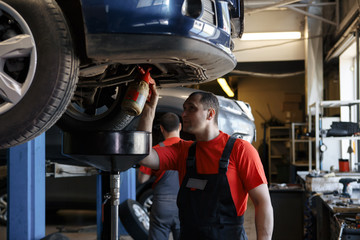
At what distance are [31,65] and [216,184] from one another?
1223 mm

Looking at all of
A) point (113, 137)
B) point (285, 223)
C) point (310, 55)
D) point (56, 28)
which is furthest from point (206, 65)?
point (310, 55)

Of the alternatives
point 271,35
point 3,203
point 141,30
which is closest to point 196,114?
point 141,30

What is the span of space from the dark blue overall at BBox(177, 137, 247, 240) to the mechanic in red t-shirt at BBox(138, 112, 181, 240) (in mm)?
1453

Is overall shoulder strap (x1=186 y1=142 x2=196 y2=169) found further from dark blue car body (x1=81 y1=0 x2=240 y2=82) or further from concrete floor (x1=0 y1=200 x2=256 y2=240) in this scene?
concrete floor (x1=0 y1=200 x2=256 y2=240)

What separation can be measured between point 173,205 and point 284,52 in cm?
775

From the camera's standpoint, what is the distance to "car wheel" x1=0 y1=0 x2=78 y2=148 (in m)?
1.75

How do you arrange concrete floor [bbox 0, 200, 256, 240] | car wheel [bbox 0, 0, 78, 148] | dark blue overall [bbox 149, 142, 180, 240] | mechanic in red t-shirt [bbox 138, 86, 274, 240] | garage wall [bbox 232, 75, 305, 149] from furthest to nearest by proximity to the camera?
garage wall [bbox 232, 75, 305, 149] → concrete floor [bbox 0, 200, 256, 240] → dark blue overall [bbox 149, 142, 180, 240] → mechanic in red t-shirt [bbox 138, 86, 274, 240] → car wheel [bbox 0, 0, 78, 148]

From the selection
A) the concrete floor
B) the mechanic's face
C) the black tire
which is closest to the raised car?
the mechanic's face

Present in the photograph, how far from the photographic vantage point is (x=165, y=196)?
4.06 m

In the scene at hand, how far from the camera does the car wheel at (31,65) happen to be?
1.75m

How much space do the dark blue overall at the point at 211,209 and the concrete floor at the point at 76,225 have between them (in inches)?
126

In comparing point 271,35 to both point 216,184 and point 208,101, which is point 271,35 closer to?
point 208,101

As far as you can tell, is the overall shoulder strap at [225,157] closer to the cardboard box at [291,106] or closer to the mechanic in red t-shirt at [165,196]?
the mechanic in red t-shirt at [165,196]

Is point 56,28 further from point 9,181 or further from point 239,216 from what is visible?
point 9,181
